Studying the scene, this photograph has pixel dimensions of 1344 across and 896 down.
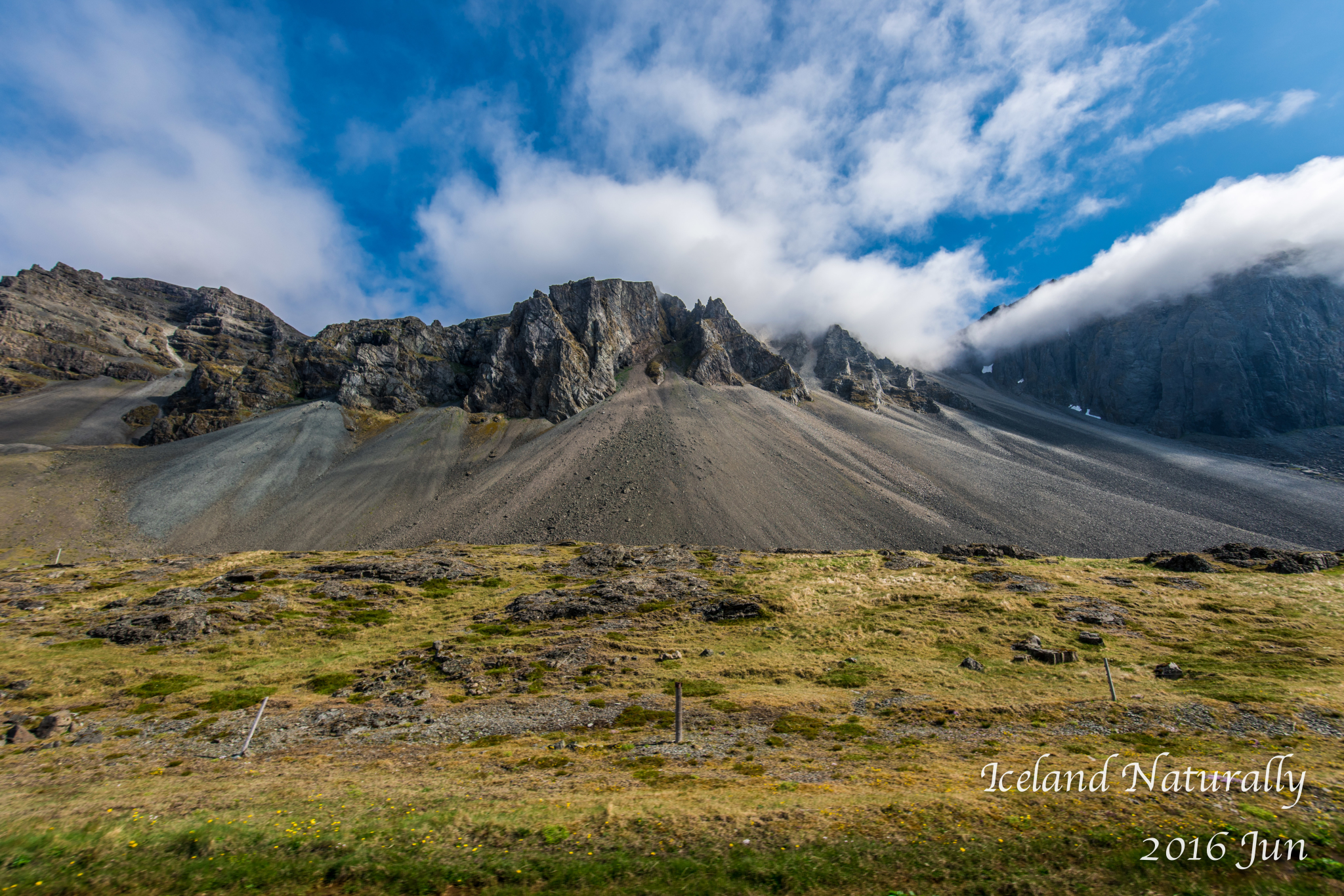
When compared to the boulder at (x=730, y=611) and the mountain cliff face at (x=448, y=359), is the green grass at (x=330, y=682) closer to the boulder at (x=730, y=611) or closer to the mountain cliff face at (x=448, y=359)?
the boulder at (x=730, y=611)

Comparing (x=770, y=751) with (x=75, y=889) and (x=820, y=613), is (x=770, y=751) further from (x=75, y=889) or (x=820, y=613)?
(x=820, y=613)

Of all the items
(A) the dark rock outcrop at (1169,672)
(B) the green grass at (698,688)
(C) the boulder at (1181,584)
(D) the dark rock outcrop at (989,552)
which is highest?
(A) the dark rock outcrop at (1169,672)

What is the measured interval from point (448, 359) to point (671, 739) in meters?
176

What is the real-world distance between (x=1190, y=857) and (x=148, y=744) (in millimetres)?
36222

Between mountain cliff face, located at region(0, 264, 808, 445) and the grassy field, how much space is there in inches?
4191

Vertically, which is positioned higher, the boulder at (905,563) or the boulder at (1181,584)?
the boulder at (1181,584)

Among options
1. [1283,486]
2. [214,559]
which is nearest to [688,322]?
[214,559]

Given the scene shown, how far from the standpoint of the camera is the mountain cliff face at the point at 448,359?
15038 centimetres

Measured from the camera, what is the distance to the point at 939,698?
2659cm

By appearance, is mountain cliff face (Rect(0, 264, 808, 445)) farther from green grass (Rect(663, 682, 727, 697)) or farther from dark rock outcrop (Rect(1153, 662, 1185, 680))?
dark rock outcrop (Rect(1153, 662, 1185, 680))

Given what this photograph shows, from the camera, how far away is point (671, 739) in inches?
888

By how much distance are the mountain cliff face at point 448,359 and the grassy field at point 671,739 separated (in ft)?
349

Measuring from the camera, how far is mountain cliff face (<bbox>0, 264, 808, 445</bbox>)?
150 metres

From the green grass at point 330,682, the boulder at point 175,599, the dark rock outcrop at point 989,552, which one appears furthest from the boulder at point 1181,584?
the boulder at point 175,599
